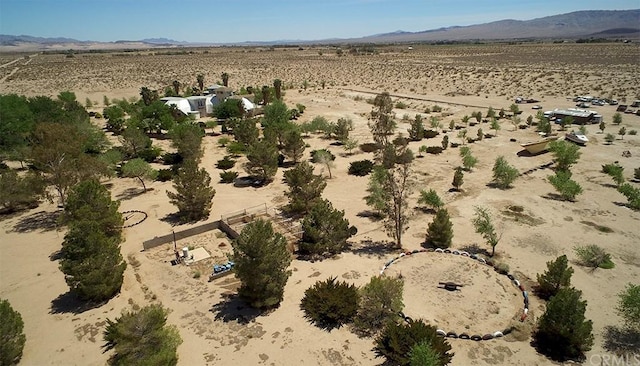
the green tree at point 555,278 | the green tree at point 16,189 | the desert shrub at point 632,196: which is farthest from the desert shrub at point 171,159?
the desert shrub at point 632,196

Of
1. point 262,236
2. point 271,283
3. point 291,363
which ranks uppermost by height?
point 262,236

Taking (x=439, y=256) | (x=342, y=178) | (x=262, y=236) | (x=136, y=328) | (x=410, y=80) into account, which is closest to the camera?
(x=136, y=328)

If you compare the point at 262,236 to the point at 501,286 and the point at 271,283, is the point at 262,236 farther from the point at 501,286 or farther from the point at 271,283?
the point at 501,286

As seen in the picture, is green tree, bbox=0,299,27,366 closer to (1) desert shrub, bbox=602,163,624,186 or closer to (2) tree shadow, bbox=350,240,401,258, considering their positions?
(2) tree shadow, bbox=350,240,401,258

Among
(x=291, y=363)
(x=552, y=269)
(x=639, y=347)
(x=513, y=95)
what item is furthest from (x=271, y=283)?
(x=513, y=95)

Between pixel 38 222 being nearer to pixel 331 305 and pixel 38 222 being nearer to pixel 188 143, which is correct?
pixel 188 143

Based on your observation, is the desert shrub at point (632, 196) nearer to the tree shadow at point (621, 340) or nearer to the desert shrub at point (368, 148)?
the tree shadow at point (621, 340)
